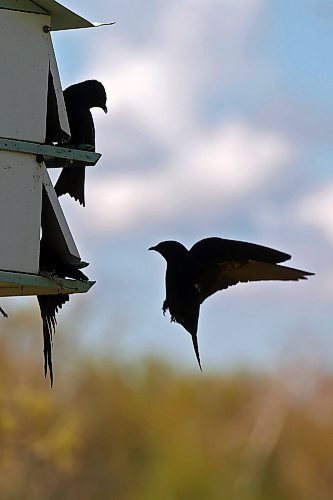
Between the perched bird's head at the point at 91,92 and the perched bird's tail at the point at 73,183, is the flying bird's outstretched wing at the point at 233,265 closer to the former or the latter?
the perched bird's tail at the point at 73,183

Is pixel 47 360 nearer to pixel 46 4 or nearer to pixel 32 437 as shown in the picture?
pixel 46 4

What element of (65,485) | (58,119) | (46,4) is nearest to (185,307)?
(58,119)

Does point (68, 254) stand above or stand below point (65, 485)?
above

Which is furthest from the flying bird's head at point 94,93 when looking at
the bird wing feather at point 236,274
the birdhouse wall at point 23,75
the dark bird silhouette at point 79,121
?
the bird wing feather at point 236,274

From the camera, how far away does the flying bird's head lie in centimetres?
634

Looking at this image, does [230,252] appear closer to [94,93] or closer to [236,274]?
[236,274]

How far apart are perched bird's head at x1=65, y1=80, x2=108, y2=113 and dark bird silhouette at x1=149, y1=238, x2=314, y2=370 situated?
1.00 meters

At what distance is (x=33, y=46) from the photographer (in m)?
5.48

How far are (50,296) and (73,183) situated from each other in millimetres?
560

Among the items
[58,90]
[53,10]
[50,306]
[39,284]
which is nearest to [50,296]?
[50,306]

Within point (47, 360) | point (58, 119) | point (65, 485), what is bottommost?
point (65, 485)

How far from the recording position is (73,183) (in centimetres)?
606

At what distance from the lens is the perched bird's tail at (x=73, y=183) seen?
6.05m

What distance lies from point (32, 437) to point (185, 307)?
14.0 metres
